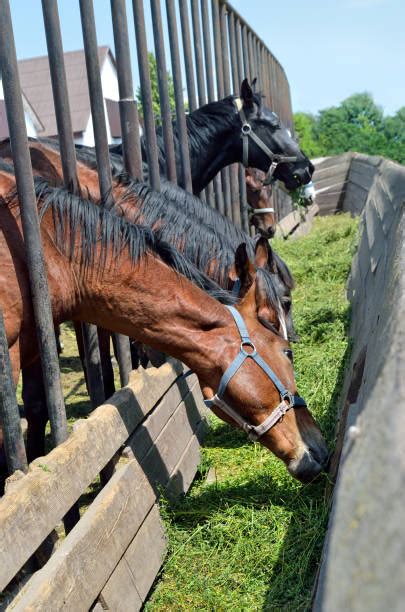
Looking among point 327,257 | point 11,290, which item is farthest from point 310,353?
point 327,257

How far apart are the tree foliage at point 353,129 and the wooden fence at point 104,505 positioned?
108ft

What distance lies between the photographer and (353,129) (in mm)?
52688

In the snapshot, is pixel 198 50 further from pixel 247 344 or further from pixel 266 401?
pixel 266 401

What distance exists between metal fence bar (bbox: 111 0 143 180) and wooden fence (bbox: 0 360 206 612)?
4.49 ft

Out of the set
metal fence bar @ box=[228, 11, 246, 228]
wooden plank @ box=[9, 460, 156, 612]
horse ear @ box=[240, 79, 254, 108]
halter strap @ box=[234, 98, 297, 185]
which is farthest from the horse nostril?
metal fence bar @ box=[228, 11, 246, 228]

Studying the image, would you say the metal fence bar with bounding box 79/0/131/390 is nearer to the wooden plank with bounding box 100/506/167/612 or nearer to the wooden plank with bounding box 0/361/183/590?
the wooden plank with bounding box 0/361/183/590

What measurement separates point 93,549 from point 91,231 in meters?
1.35

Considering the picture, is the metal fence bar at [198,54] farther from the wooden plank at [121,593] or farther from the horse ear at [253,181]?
the wooden plank at [121,593]

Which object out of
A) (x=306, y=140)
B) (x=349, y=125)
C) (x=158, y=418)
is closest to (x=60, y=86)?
(x=158, y=418)

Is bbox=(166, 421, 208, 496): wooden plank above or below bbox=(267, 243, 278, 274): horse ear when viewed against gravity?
below

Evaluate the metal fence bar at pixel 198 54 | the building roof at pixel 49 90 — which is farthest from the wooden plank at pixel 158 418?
the building roof at pixel 49 90

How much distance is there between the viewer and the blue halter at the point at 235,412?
10.2ft

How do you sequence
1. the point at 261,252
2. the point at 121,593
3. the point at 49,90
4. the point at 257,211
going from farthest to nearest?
the point at 49,90
the point at 257,211
the point at 261,252
the point at 121,593

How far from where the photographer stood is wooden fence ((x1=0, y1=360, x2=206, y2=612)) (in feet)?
6.91
